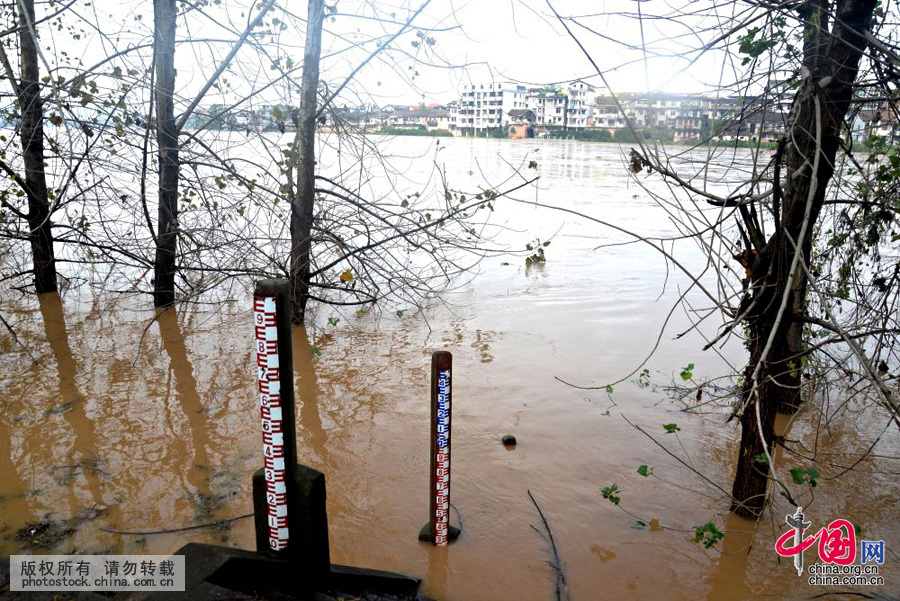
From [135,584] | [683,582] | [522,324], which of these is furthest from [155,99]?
[683,582]

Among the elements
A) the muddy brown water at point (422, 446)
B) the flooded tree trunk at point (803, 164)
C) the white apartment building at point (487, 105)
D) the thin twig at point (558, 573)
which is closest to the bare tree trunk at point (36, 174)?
the muddy brown water at point (422, 446)

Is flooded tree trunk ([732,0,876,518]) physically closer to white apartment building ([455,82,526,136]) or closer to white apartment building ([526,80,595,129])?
white apartment building ([526,80,595,129])

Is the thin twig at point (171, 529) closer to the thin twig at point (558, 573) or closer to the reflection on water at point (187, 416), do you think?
the reflection on water at point (187, 416)

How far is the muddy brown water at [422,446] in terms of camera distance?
156 inches

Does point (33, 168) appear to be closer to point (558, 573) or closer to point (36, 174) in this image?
point (36, 174)

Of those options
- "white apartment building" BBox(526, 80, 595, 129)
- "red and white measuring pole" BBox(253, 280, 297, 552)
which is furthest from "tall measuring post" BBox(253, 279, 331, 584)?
"white apartment building" BBox(526, 80, 595, 129)

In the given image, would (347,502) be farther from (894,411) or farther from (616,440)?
(894,411)

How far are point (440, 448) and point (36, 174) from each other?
7.56 m

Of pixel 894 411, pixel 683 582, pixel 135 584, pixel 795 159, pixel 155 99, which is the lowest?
pixel 683 582

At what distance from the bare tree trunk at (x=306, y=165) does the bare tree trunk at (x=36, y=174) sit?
9.15 feet

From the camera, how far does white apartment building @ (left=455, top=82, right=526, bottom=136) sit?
784cm

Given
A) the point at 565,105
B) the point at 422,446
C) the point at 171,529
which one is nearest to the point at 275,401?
the point at 171,529

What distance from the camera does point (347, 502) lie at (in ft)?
14.9

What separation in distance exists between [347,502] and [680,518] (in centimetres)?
228
